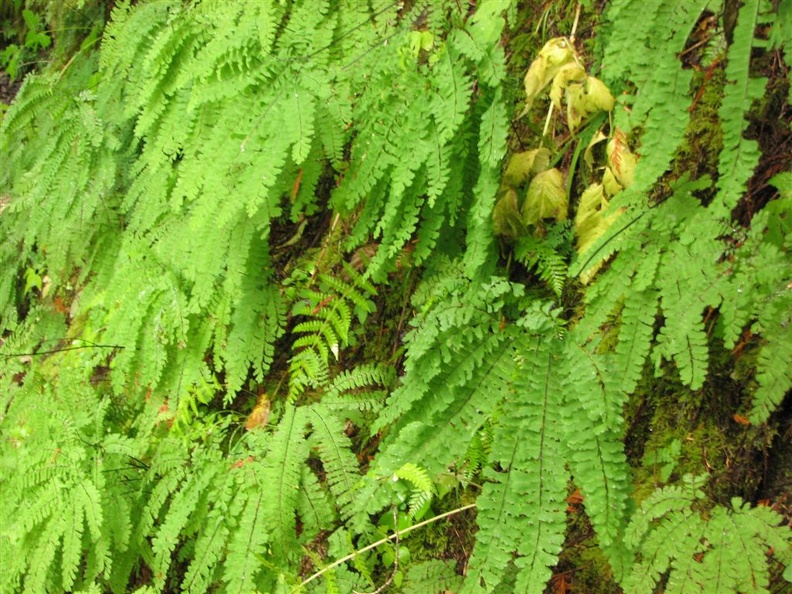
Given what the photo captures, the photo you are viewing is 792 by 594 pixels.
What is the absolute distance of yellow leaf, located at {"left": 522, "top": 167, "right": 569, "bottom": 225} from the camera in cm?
229

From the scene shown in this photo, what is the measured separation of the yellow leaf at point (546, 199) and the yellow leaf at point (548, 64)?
0.26 metres

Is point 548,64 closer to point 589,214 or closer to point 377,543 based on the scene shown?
point 589,214

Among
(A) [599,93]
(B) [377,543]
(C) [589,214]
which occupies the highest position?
(A) [599,93]

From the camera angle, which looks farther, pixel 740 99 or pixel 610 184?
pixel 610 184

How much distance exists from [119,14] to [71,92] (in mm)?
880

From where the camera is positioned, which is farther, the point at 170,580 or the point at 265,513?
the point at 170,580

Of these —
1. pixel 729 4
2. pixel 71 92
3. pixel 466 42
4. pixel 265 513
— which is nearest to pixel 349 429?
pixel 265 513

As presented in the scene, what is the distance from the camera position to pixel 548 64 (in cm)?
226

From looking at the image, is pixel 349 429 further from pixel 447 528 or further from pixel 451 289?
pixel 451 289

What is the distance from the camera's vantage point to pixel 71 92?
3949mm

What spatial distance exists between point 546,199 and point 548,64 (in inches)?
18.1

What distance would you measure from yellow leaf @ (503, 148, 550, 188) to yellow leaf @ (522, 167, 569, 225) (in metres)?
0.06

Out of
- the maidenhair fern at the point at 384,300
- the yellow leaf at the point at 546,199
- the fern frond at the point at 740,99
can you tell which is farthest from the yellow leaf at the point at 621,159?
the fern frond at the point at 740,99

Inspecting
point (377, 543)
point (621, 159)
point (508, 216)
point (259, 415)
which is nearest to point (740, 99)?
point (621, 159)
